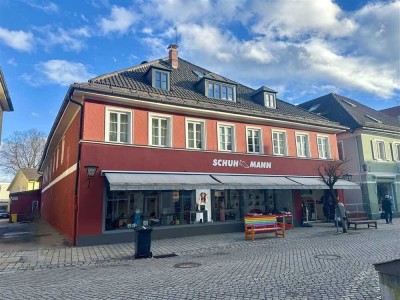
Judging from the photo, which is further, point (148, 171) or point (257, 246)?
point (148, 171)

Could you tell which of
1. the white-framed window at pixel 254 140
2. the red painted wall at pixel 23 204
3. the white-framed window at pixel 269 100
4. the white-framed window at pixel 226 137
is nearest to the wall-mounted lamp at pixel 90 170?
the white-framed window at pixel 226 137

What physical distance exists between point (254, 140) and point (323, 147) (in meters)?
6.05

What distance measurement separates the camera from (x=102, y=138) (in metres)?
13.6

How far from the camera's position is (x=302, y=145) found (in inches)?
803

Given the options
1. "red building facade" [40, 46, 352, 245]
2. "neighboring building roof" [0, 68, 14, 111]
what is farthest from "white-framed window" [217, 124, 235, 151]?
"neighboring building roof" [0, 68, 14, 111]

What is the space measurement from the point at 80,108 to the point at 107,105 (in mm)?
1221

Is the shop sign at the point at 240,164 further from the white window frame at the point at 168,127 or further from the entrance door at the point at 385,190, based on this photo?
the entrance door at the point at 385,190

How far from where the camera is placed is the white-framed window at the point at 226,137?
17.1 m

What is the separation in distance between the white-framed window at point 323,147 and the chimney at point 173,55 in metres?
10.9

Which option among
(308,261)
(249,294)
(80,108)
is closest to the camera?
(249,294)

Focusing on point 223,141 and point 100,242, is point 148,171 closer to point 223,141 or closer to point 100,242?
point 100,242

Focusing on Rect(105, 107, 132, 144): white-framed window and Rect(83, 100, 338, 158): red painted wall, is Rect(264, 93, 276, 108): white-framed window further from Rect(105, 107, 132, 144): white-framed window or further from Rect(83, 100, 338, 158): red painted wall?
Rect(105, 107, 132, 144): white-framed window

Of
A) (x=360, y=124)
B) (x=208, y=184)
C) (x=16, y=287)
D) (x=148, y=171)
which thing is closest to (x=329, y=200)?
(x=360, y=124)

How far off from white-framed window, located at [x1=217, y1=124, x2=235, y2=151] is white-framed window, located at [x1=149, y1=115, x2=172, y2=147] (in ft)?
9.96
